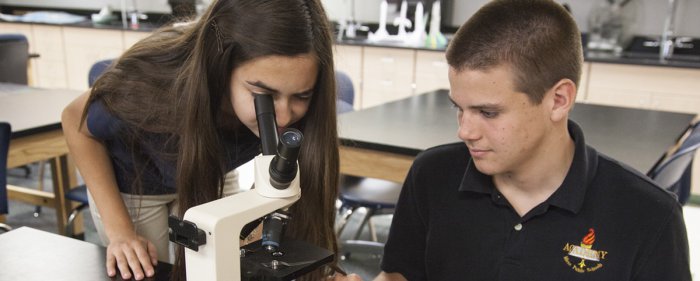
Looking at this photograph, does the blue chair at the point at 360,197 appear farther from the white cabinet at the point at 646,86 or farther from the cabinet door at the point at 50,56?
the cabinet door at the point at 50,56

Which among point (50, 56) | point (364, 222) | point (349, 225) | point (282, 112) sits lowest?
point (349, 225)

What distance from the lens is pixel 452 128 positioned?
2010 millimetres

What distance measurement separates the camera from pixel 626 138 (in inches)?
75.5

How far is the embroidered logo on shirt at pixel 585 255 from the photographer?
3.31 feet

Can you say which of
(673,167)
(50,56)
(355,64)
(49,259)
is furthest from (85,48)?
(673,167)

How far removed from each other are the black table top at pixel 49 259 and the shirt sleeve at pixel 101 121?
257 millimetres

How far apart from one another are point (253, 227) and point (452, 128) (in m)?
1.36

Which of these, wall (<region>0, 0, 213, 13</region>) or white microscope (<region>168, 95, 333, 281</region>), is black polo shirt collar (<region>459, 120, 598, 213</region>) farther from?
wall (<region>0, 0, 213, 13</region>)

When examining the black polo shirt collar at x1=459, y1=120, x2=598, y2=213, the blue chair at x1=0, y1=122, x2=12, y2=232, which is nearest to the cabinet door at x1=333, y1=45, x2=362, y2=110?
the blue chair at x1=0, y1=122, x2=12, y2=232

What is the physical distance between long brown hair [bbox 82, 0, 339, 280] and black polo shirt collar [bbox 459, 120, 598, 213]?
29 centimetres

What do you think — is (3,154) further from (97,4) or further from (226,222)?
(97,4)

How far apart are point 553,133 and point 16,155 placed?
178cm

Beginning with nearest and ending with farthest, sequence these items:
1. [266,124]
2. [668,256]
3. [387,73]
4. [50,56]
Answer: [266,124], [668,256], [387,73], [50,56]

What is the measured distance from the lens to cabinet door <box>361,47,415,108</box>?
4102mm
